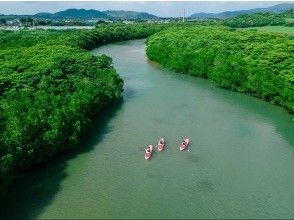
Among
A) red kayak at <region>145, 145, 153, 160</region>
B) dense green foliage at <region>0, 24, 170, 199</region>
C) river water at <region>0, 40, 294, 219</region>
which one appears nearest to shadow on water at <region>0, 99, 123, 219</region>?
river water at <region>0, 40, 294, 219</region>

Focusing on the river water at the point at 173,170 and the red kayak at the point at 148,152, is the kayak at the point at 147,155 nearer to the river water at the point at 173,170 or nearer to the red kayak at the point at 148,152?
the red kayak at the point at 148,152

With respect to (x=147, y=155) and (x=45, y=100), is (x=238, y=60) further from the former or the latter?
(x=45, y=100)

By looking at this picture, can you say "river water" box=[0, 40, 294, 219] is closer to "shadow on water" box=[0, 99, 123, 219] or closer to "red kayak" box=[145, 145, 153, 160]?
"shadow on water" box=[0, 99, 123, 219]

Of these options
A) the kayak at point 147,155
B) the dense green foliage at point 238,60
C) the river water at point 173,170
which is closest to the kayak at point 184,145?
the river water at point 173,170

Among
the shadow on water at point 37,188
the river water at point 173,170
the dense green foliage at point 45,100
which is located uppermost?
the dense green foliage at point 45,100

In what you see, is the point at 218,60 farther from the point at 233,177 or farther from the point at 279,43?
the point at 233,177

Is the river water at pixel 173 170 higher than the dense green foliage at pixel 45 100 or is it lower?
lower
